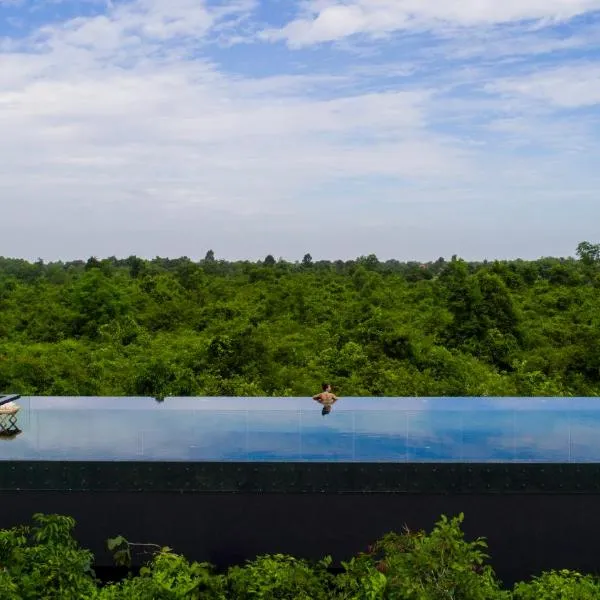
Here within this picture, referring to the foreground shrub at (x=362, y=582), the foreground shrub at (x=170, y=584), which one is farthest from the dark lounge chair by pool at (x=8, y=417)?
the foreground shrub at (x=362, y=582)

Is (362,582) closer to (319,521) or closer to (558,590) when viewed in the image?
(319,521)

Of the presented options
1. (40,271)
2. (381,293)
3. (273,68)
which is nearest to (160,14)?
(273,68)

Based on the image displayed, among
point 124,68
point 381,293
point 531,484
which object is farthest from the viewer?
point 381,293

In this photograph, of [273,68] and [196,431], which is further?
[273,68]

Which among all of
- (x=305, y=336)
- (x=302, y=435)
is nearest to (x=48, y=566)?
(x=302, y=435)

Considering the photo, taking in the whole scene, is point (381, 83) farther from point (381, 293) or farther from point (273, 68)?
point (381, 293)

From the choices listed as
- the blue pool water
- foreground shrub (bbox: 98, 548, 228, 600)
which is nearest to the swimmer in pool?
the blue pool water

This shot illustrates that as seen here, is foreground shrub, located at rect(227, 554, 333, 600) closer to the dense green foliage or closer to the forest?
the dense green foliage

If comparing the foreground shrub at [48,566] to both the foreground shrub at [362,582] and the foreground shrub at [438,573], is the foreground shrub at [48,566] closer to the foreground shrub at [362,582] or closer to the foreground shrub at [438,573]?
the foreground shrub at [362,582]
